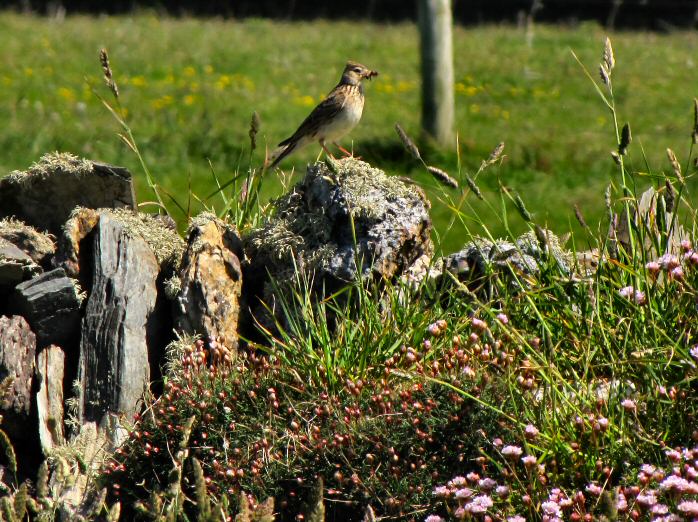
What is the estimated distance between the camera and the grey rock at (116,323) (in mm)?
4504

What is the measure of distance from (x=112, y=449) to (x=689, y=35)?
18.8 m

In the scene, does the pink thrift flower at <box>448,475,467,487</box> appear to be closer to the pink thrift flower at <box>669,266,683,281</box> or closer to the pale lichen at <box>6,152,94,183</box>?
the pink thrift flower at <box>669,266,683,281</box>

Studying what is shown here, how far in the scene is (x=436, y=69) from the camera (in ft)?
35.0

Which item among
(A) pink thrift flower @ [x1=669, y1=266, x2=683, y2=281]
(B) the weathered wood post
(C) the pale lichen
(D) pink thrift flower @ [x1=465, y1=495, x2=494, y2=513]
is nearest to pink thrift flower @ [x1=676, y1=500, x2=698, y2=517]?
(D) pink thrift flower @ [x1=465, y1=495, x2=494, y2=513]

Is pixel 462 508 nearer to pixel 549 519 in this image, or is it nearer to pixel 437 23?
pixel 549 519

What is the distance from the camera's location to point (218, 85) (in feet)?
48.3

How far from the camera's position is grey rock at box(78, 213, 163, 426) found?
14.8 feet

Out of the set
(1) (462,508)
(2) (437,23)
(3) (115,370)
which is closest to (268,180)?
(2) (437,23)

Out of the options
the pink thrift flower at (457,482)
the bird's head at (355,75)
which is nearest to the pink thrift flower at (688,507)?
the pink thrift flower at (457,482)

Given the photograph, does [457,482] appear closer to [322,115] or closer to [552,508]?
[552,508]

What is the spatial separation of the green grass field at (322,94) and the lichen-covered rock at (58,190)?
4.81 feet

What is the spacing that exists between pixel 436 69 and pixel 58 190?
6.09 m

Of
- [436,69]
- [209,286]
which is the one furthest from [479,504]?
[436,69]

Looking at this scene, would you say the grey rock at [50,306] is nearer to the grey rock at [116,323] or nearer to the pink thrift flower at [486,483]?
the grey rock at [116,323]
